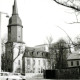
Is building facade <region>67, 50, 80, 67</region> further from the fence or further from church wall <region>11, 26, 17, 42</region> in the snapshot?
church wall <region>11, 26, 17, 42</region>

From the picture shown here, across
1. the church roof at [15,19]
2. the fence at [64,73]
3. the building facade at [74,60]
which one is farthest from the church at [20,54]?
the fence at [64,73]

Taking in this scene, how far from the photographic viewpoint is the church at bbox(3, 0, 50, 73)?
83000 mm

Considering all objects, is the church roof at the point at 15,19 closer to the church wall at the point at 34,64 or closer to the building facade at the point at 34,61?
the building facade at the point at 34,61

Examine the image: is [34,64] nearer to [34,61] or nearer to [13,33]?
[34,61]

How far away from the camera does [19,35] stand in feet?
274

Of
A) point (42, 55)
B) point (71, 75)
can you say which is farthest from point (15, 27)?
point (71, 75)

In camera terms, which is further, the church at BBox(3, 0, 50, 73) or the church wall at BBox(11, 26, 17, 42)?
the church at BBox(3, 0, 50, 73)

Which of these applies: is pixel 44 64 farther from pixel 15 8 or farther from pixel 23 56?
pixel 15 8

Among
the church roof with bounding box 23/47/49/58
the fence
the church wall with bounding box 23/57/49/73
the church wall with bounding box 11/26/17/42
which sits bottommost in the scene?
the fence

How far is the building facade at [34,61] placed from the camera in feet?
300

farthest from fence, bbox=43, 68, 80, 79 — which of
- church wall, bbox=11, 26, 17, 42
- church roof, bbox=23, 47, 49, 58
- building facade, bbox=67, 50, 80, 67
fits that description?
church roof, bbox=23, 47, 49, 58

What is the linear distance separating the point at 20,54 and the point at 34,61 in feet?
29.4

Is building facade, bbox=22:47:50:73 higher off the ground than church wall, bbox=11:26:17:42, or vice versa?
church wall, bbox=11:26:17:42

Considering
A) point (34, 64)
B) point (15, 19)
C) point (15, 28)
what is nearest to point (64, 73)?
point (15, 28)
